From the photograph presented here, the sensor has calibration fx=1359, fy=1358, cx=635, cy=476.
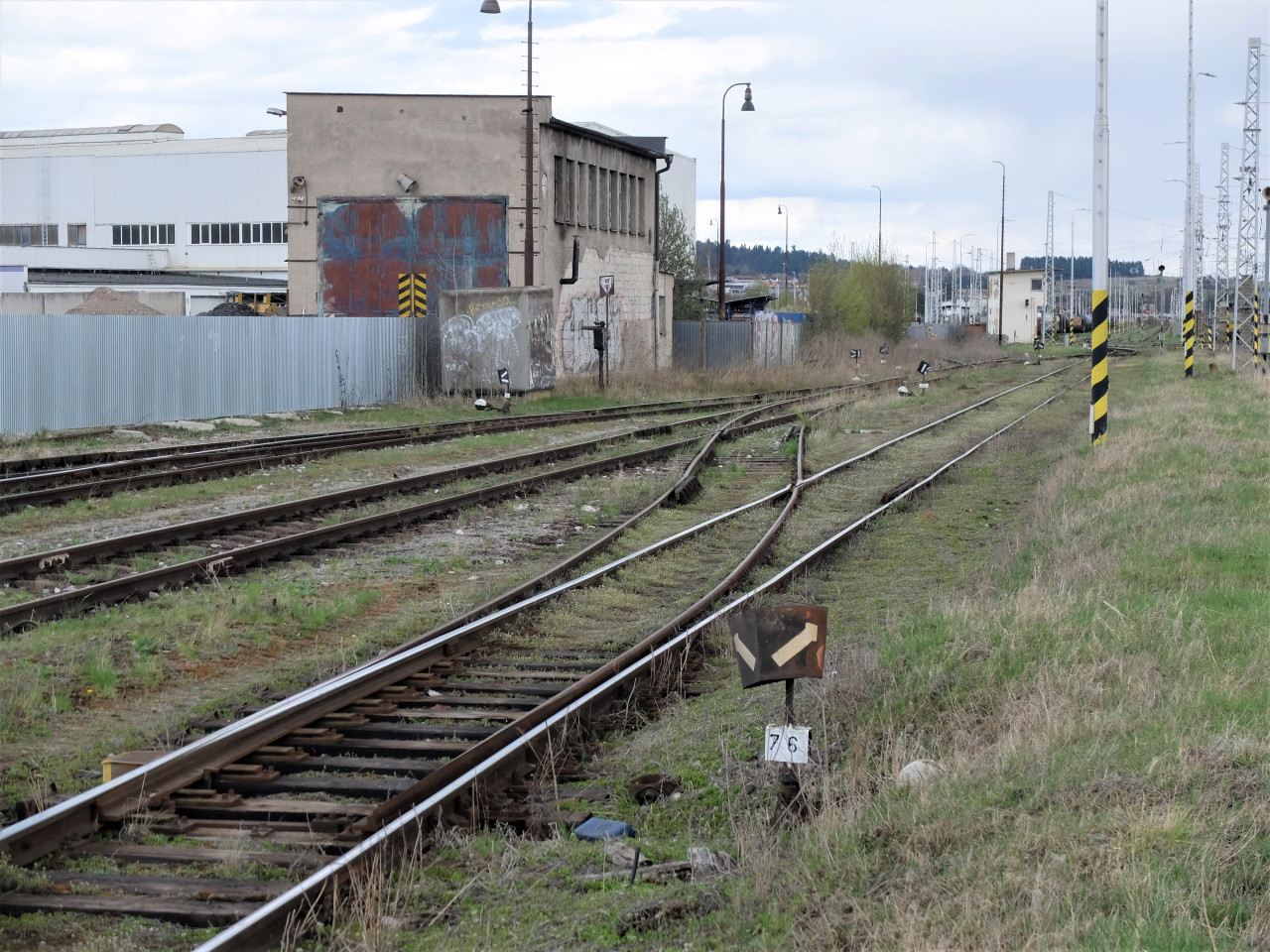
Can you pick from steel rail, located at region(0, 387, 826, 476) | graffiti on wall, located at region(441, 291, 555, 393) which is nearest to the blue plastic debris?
steel rail, located at region(0, 387, 826, 476)

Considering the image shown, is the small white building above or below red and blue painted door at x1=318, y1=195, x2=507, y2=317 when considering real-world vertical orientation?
above

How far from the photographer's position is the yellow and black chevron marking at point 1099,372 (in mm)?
19906

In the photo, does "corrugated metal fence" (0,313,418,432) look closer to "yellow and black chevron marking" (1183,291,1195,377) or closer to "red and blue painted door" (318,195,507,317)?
"red and blue painted door" (318,195,507,317)

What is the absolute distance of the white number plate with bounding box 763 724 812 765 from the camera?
5.84 metres

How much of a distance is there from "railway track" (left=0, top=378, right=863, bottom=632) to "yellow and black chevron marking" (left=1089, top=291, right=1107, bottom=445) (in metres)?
7.22

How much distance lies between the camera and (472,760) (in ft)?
21.2

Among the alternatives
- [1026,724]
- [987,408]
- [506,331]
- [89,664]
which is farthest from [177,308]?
[1026,724]

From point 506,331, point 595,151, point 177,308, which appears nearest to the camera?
point 506,331

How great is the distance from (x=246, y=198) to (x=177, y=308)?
24.5m

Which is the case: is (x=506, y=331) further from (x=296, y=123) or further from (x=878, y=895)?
(x=878, y=895)

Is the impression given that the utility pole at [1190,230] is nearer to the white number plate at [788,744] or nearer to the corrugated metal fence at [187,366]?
the corrugated metal fence at [187,366]

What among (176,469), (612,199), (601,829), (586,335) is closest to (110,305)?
(586,335)

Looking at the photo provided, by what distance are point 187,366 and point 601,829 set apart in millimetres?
22822

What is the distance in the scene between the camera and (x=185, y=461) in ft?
61.7
